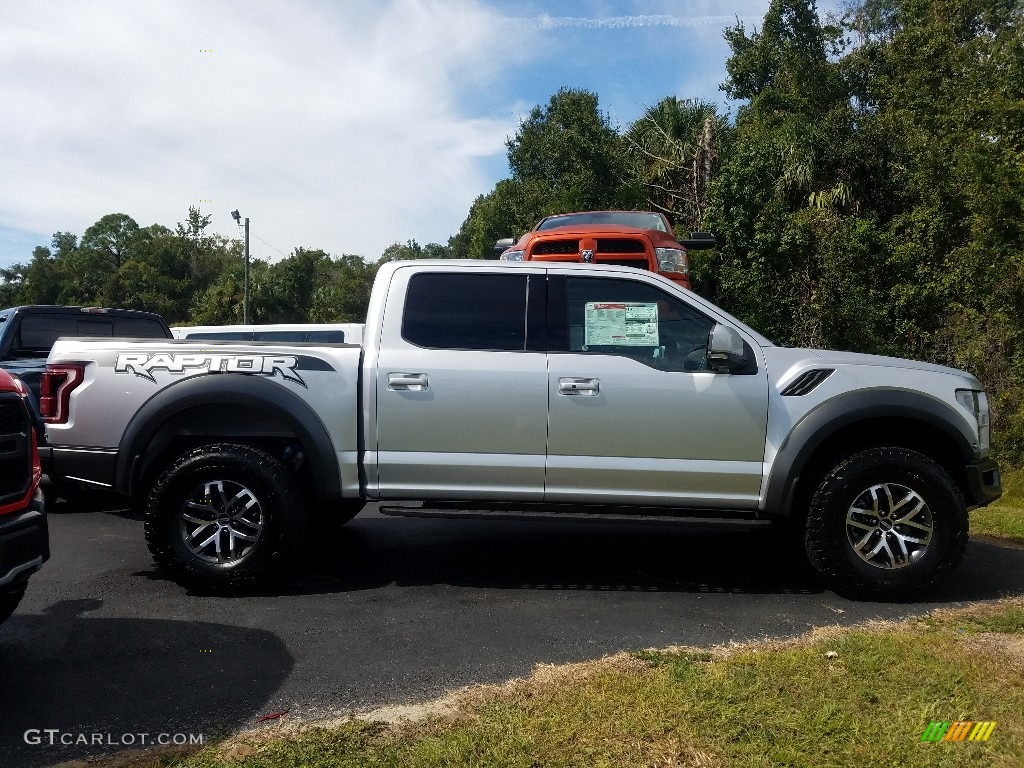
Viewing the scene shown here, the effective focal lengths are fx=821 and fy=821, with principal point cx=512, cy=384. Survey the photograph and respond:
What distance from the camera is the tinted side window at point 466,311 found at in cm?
507

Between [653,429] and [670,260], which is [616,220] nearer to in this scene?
[670,260]

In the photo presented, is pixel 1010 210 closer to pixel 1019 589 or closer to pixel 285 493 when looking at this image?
pixel 1019 589

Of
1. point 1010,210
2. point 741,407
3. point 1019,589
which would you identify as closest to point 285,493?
point 741,407

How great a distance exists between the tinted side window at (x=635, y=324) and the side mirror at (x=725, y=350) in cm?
11

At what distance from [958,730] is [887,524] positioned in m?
1.88

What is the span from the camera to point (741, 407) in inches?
191

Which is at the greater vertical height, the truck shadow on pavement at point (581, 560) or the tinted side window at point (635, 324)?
the tinted side window at point (635, 324)

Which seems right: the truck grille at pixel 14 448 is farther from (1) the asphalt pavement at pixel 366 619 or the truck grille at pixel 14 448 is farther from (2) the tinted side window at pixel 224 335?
(2) the tinted side window at pixel 224 335

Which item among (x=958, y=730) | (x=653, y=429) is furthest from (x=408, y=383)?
(x=958, y=730)

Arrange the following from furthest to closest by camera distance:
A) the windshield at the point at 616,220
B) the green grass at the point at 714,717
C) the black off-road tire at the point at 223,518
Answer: the windshield at the point at 616,220
the black off-road tire at the point at 223,518
the green grass at the point at 714,717

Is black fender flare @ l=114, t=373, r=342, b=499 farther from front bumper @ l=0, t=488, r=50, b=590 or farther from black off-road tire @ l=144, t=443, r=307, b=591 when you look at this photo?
front bumper @ l=0, t=488, r=50, b=590

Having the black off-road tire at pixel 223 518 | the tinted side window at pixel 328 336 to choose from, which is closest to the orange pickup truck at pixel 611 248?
the tinted side window at pixel 328 336

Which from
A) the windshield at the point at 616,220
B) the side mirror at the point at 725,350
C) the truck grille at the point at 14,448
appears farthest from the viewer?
the windshield at the point at 616,220

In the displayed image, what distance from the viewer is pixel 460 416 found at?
16.1 ft
